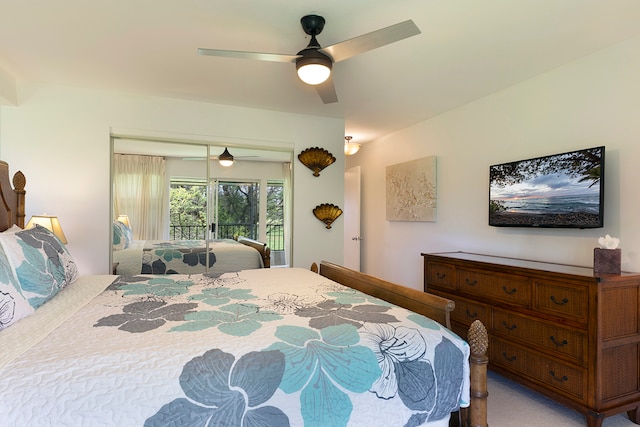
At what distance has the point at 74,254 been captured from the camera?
10.7ft

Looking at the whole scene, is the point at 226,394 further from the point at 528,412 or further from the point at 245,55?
the point at 528,412

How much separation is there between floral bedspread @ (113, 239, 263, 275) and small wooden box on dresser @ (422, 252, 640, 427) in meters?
2.48

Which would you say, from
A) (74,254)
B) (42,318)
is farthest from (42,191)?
(42,318)

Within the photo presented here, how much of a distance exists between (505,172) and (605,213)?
2.69 feet

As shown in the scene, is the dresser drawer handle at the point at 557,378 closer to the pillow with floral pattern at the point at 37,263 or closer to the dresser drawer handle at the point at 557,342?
the dresser drawer handle at the point at 557,342

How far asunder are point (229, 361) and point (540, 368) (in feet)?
7.26

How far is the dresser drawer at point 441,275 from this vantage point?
3.05 meters

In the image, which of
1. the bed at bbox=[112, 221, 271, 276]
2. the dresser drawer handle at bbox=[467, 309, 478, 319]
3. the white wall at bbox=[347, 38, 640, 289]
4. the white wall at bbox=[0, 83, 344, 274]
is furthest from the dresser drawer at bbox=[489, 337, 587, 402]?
the white wall at bbox=[0, 83, 344, 274]

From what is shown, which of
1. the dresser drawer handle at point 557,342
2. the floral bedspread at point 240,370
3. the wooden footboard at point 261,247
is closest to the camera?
the floral bedspread at point 240,370

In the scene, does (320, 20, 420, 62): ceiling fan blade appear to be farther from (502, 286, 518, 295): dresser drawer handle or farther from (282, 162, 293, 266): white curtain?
(282, 162, 293, 266): white curtain

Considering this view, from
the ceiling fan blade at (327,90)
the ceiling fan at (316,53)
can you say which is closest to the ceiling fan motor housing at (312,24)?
the ceiling fan at (316,53)

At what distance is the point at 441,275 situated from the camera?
317cm

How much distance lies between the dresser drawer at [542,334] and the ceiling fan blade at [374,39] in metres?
2.02

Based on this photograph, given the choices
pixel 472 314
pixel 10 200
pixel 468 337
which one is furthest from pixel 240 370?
pixel 10 200
